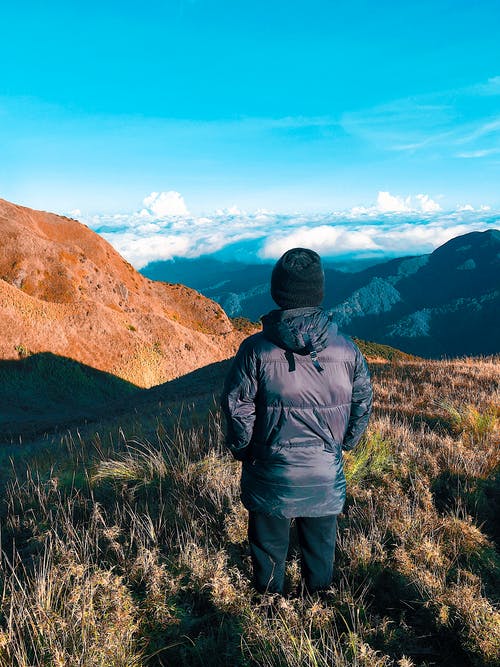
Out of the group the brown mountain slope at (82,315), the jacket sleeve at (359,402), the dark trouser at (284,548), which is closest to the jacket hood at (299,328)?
the jacket sleeve at (359,402)

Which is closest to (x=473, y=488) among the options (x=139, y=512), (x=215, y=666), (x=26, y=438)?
(x=215, y=666)

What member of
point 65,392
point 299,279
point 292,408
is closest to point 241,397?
point 292,408

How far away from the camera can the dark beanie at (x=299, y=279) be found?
2.63m

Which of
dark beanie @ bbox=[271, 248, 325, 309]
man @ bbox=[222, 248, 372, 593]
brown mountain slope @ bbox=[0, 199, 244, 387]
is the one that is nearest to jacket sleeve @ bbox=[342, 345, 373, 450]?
man @ bbox=[222, 248, 372, 593]

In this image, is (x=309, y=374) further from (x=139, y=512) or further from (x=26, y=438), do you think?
(x=26, y=438)

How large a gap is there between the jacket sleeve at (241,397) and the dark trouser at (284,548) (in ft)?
1.96

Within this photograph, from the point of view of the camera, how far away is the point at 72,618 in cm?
259

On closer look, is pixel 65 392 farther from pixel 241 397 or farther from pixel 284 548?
pixel 241 397

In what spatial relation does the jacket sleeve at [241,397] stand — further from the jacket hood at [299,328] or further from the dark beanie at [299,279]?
the dark beanie at [299,279]

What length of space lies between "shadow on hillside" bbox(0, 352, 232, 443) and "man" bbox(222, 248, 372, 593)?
1515cm

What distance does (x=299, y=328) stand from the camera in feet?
8.67

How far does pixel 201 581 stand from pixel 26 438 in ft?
48.2

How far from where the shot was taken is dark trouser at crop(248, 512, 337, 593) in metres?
2.83

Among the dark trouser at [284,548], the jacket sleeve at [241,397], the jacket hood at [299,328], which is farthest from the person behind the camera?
the dark trouser at [284,548]
